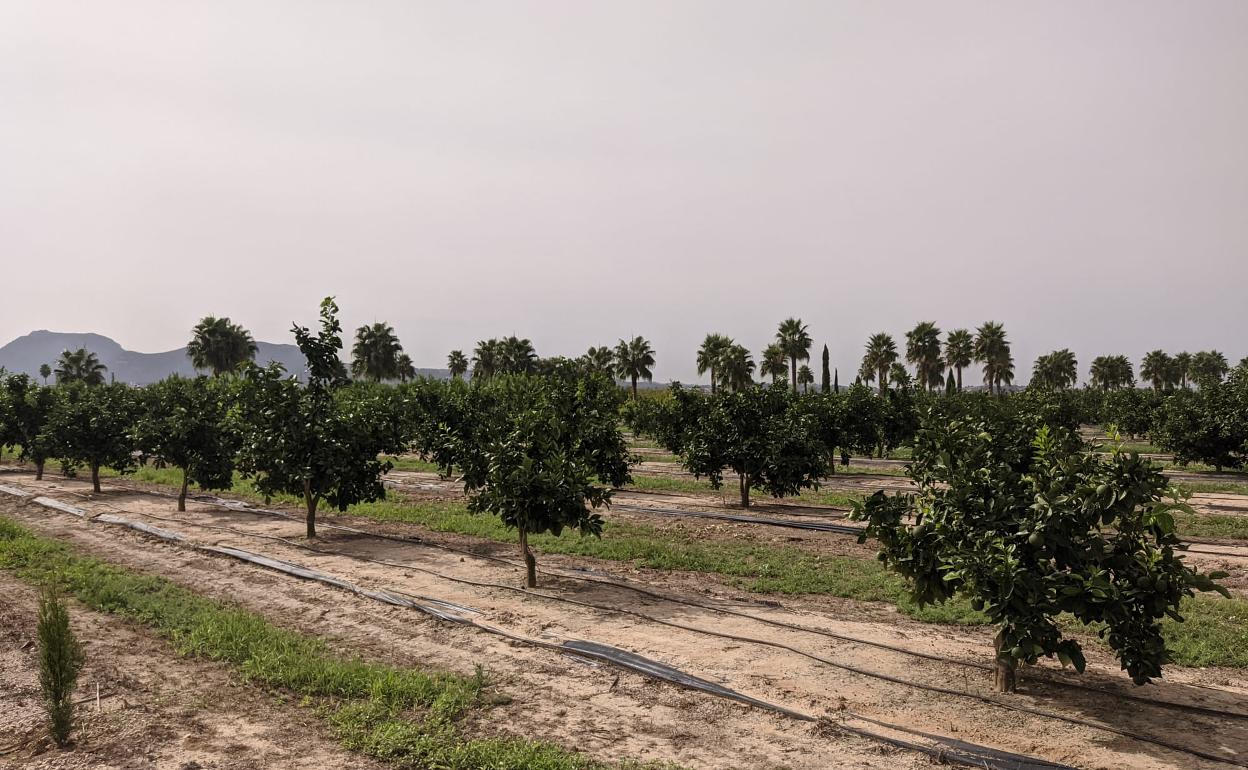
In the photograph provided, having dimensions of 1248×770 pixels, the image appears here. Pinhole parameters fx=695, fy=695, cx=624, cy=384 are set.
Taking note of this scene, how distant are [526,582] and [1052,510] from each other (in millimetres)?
9966

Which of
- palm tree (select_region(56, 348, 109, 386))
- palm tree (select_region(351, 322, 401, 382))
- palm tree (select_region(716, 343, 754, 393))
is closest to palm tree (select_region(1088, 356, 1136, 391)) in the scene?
palm tree (select_region(716, 343, 754, 393))

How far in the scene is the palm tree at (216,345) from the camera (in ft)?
233

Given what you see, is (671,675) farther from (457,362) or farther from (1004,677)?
(457,362)

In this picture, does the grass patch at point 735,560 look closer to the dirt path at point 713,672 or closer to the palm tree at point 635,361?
the dirt path at point 713,672

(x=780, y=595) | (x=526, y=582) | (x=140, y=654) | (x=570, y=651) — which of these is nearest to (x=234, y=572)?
(x=140, y=654)

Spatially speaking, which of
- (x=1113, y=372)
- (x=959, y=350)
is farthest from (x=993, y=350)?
(x=1113, y=372)

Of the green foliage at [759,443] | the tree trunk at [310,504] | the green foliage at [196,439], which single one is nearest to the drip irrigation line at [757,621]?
the tree trunk at [310,504]

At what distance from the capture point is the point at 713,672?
970cm

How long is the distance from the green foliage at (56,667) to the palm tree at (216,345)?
Result: 70.6 metres

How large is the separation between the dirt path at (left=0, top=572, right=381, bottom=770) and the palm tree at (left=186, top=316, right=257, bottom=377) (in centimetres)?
6808

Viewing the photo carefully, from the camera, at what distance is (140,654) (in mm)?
10453

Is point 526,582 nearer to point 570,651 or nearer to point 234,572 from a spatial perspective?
point 570,651

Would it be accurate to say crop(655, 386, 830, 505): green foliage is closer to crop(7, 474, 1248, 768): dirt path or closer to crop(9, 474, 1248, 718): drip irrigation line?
crop(7, 474, 1248, 768): dirt path

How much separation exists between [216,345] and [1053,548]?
78997 millimetres
